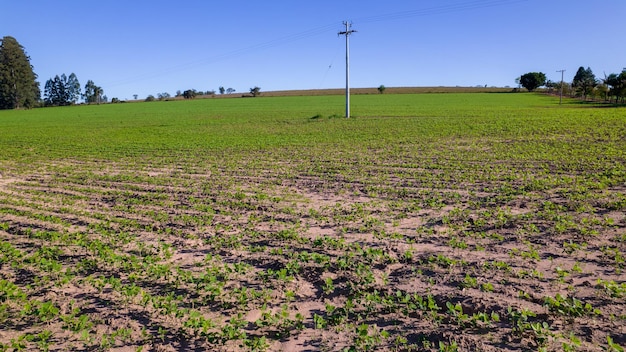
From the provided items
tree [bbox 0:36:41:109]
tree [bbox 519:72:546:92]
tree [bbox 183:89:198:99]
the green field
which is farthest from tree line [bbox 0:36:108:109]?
tree [bbox 519:72:546:92]

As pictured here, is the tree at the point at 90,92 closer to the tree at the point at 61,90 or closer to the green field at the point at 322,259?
the tree at the point at 61,90

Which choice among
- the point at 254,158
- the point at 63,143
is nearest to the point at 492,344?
the point at 254,158

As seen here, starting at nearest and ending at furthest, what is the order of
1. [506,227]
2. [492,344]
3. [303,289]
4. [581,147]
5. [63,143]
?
[492,344], [303,289], [506,227], [581,147], [63,143]

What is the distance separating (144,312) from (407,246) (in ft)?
14.1

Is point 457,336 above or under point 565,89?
under

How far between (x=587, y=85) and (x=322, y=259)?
104489 mm

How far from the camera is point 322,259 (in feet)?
21.4

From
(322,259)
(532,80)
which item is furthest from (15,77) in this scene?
(532,80)

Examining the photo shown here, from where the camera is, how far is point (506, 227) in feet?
25.8

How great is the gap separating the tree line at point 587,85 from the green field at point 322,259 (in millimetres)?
68737

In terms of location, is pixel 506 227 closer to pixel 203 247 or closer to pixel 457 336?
pixel 457 336

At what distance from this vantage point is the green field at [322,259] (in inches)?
181

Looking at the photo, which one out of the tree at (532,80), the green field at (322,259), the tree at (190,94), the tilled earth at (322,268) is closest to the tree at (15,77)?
the tree at (190,94)

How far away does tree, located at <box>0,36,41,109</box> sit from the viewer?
3949 inches
